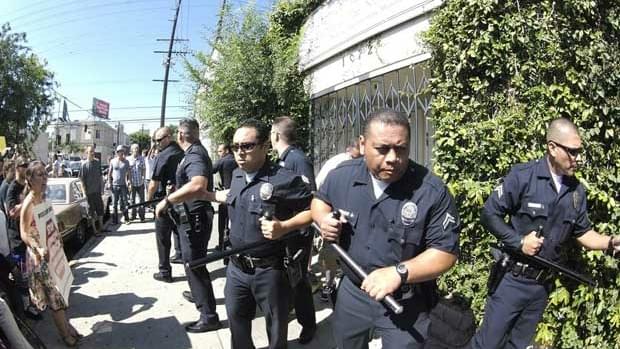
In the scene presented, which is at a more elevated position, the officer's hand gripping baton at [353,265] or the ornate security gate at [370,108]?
the ornate security gate at [370,108]

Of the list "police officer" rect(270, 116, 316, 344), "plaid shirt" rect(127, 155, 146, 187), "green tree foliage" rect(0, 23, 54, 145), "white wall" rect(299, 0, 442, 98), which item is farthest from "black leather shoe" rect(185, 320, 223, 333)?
"green tree foliage" rect(0, 23, 54, 145)

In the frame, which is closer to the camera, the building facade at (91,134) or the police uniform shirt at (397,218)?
the police uniform shirt at (397,218)

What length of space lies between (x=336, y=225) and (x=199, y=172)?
2.10 metres

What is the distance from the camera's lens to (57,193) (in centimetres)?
789

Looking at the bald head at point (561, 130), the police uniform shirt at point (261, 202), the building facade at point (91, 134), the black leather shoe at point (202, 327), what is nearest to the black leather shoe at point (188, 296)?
the black leather shoe at point (202, 327)

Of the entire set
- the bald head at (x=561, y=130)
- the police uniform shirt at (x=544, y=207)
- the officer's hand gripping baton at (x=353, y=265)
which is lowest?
the officer's hand gripping baton at (x=353, y=265)

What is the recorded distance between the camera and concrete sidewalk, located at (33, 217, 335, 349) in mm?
3947

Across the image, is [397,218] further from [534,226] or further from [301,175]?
[301,175]

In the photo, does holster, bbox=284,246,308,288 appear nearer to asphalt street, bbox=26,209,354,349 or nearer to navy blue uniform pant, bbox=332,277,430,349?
navy blue uniform pant, bbox=332,277,430,349

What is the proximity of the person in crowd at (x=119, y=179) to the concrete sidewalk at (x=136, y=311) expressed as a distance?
3.24m

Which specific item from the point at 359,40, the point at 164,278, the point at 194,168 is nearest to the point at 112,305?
the point at 164,278

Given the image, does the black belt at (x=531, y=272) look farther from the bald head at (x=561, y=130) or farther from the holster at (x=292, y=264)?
the holster at (x=292, y=264)

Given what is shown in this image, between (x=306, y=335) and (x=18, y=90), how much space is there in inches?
1107

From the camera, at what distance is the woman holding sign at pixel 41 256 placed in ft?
11.8
